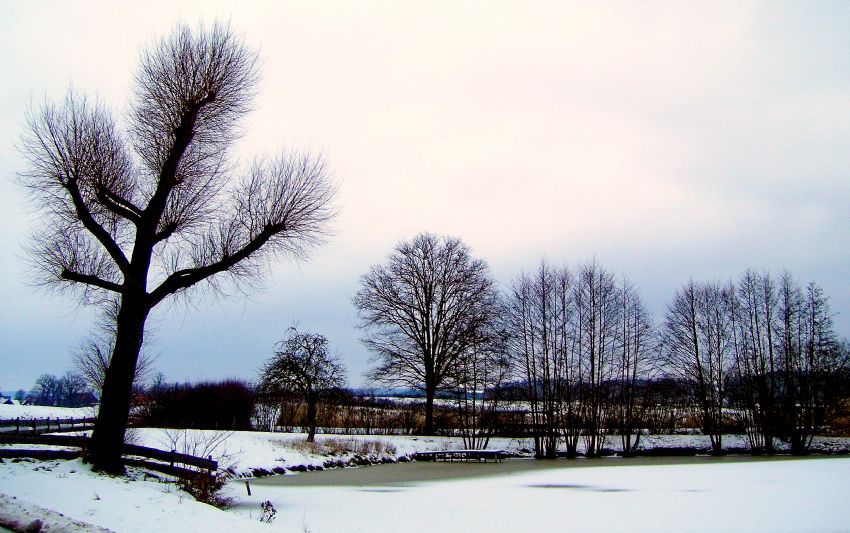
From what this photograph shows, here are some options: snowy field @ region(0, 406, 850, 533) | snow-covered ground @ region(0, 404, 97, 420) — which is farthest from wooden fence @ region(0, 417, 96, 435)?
snow-covered ground @ region(0, 404, 97, 420)

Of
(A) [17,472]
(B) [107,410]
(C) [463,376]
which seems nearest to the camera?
(A) [17,472]

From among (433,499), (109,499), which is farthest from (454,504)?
(109,499)

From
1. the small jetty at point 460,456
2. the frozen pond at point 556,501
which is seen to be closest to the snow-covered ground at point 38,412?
the small jetty at point 460,456

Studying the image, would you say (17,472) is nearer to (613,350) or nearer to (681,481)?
(681,481)

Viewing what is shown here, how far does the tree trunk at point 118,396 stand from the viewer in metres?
12.3

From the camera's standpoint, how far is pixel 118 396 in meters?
12.6

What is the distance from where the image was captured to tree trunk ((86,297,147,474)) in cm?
1232

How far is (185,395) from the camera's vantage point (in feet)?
138

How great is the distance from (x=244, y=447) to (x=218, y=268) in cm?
1383

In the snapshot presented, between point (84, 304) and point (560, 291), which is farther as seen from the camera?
point (560, 291)

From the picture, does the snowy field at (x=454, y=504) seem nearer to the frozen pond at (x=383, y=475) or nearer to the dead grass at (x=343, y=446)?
the frozen pond at (x=383, y=475)

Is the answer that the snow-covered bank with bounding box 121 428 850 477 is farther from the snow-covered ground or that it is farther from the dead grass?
the snow-covered ground

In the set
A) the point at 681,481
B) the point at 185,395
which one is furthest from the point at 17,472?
the point at 185,395

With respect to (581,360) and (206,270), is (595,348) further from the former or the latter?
(206,270)
